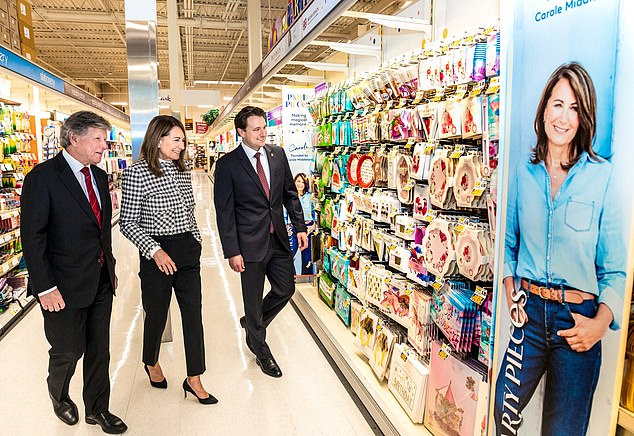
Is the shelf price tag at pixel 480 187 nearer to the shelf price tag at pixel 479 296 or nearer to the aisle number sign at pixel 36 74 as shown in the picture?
the shelf price tag at pixel 479 296

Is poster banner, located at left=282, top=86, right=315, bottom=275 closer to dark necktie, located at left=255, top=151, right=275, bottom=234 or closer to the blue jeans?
dark necktie, located at left=255, top=151, right=275, bottom=234

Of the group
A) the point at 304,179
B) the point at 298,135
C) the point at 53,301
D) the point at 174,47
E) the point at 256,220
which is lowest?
the point at 53,301

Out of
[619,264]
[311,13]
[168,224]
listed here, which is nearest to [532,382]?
[619,264]

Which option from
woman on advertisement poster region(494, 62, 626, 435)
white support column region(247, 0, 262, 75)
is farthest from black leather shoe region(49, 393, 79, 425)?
white support column region(247, 0, 262, 75)

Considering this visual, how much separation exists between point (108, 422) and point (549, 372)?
2.28 metres

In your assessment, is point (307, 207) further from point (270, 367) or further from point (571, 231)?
point (571, 231)

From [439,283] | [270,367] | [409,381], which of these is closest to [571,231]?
[439,283]

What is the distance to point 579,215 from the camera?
1.16 meters

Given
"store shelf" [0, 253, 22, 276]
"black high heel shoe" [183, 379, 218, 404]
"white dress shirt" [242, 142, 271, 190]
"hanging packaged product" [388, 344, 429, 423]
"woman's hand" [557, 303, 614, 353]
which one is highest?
"white dress shirt" [242, 142, 271, 190]

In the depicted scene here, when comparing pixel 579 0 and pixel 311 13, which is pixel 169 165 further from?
pixel 579 0

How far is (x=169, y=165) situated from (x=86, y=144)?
511 mm

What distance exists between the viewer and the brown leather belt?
1.17 metres

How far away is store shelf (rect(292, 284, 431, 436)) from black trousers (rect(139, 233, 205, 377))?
0.96m

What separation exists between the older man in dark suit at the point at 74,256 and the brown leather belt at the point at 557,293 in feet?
6.65
